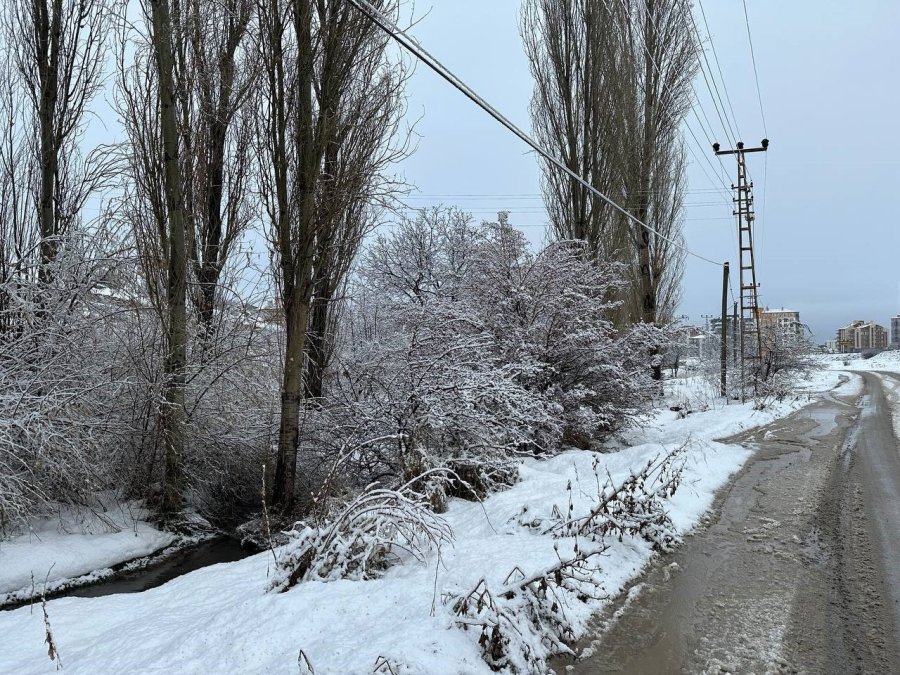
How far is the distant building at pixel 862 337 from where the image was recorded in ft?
348

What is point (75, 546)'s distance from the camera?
6137mm

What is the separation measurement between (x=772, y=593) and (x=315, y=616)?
110 inches

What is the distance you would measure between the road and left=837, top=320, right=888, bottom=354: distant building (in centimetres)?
11746

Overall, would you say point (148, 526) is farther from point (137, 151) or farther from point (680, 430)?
point (680, 430)

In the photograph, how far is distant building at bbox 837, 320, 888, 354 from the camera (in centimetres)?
10594

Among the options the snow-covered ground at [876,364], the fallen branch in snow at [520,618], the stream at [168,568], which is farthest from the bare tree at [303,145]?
the snow-covered ground at [876,364]

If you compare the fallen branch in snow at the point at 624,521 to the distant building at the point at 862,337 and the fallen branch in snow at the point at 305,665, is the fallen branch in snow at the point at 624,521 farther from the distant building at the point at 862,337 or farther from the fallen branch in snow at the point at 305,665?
the distant building at the point at 862,337

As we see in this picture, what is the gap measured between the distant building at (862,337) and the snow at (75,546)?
396 feet

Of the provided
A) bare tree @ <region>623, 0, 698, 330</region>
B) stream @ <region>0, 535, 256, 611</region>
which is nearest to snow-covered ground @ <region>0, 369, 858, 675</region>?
stream @ <region>0, 535, 256, 611</region>

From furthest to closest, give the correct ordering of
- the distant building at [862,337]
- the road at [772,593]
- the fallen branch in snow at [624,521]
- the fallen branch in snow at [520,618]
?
the distant building at [862,337], the fallen branch in snow at [624,521], the road at [772,593], the fallen branch in snow at [520,618]

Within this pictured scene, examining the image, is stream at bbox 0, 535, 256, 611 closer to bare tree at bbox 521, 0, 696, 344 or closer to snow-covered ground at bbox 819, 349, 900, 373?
bare tree at bbox 521, 0, 696, 344

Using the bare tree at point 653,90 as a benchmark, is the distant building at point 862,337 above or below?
below

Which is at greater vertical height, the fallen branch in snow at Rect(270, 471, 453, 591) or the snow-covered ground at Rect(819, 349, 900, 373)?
the fallen branch in snow at Rect(270, 471, 453, 591)

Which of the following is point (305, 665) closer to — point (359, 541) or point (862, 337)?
point (359, 541)
